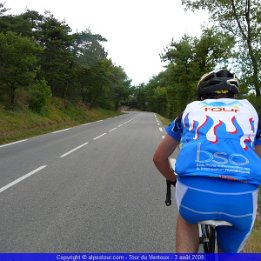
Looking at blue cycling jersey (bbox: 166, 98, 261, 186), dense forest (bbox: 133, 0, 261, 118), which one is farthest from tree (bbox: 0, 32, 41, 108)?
blue cycling jersey (bbox: 166, 98, 261, 186)

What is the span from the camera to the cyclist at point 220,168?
210 centimetres

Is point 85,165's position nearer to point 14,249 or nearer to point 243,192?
point 14,249

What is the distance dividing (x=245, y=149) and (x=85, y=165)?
849cm

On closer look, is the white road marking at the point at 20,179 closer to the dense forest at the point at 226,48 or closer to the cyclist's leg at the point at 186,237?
the cyclist's leg at the point at 186,237

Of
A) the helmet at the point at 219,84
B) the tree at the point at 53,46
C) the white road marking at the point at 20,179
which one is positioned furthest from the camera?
the tree at the point at 53,46

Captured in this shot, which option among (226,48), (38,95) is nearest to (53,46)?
(38,95)

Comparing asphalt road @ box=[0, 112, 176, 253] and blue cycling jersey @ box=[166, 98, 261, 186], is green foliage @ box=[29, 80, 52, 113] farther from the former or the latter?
blue cycling jersey @ box=[166, 98, 261, 186]

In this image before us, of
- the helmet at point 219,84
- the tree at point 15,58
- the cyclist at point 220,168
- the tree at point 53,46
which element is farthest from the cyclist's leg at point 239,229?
the tree at point 53,46

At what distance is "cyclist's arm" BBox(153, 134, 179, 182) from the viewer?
252 cm

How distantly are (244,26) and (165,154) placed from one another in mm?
22797

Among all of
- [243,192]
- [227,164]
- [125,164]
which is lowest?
[125,164]

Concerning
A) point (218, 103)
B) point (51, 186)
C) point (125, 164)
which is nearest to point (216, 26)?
point (125, 164)

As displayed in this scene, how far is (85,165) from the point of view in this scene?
10367mm

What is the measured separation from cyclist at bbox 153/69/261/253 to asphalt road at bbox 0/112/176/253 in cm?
219
